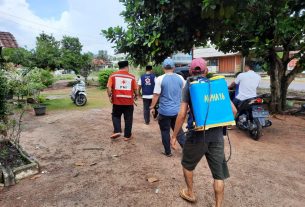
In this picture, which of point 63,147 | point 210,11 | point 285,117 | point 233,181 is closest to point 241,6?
point 210,11

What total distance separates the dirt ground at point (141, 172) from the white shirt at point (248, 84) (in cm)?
105

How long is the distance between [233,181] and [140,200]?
1531 millimetres

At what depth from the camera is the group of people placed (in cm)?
319

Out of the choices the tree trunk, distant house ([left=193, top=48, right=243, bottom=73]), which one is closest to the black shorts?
the tree trunk

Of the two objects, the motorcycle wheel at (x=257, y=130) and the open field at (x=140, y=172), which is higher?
the motorcycle wheel at (x=257, y=130)

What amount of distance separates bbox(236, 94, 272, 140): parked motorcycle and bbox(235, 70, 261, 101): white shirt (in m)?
0.19

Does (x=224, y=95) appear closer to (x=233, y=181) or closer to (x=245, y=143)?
(x=233, y=181)

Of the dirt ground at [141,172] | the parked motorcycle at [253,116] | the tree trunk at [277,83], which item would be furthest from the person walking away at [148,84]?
the tree trunk at [277,83]

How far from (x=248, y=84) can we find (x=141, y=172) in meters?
3.77

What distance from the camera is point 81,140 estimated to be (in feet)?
21.9

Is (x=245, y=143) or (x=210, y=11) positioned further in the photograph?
(x=245, y=143)

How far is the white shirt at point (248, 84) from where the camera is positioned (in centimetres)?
679

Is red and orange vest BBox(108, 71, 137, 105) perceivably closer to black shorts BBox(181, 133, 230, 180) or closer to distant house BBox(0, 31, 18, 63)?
black shorts BBox(181, 133, 230, 180)

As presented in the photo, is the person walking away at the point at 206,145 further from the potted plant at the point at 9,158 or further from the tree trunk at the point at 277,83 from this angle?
the tree trunk at the point at 277,83
